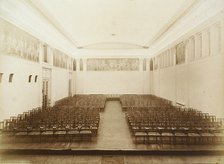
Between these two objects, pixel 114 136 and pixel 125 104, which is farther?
pixel 125 104

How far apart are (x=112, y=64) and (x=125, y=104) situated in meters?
10.8

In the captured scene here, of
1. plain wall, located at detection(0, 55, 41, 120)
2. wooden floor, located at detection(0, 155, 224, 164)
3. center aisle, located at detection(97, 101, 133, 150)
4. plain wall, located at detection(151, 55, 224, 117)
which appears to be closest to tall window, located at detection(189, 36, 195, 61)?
plain wall, located at detection(151, 55, 224, 117)

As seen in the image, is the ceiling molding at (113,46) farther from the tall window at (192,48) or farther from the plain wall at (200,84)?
the tall window at (192,48)

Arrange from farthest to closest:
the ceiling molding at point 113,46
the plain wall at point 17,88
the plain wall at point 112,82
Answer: the plain wall at point 112,82, the ceiling molding at point 113,46, the plain wall at point 17,88

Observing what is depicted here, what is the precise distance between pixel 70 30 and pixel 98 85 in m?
9.92

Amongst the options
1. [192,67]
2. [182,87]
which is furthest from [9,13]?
[182,87]

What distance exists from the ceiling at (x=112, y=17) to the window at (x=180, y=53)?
1694 mm

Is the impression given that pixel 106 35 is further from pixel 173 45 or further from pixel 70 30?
pixel 173 45

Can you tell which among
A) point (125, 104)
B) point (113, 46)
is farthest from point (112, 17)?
point (113, 46)

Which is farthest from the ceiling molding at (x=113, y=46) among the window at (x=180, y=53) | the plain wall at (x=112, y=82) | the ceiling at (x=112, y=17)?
the window at (x=180, y=53)

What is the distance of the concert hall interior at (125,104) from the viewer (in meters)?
7.28

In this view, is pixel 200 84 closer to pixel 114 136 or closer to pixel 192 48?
pixel 192 48

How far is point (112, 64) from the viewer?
26.8 m

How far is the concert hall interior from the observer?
7.28 metres
